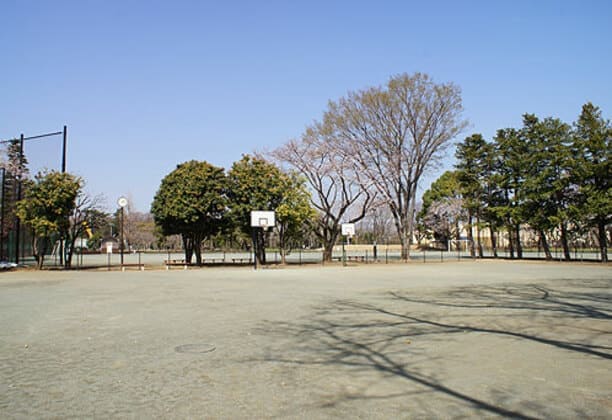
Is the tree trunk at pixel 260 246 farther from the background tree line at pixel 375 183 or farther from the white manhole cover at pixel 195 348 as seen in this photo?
the white manhole cover at pixel 195 348

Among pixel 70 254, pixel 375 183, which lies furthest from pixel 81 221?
pixel 375 183

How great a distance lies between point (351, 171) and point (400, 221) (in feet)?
17.6

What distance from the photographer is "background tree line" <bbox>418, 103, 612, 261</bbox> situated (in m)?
30.0

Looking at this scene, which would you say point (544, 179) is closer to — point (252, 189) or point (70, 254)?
point (252, 189)

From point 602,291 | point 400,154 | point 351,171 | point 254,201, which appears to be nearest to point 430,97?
point 400,154

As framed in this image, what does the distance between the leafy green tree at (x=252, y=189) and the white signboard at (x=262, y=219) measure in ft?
3.51

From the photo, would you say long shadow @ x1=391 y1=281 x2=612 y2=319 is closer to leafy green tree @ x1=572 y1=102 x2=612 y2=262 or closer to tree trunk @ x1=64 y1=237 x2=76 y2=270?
leafy green tree @ x1=572 y1=102 x2=612 y2=262

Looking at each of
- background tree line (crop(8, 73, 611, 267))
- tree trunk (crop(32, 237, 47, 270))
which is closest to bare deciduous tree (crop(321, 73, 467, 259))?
background tree line (crop(8, 73, 611, 267))

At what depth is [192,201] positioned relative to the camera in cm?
2880

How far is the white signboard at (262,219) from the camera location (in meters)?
28.7

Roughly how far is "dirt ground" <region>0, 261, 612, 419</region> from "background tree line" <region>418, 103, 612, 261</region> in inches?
858

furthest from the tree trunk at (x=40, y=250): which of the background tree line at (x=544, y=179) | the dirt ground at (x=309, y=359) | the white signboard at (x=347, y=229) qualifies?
the background tree line at (x=544, y=179)

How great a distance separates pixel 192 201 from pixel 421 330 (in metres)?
22.8

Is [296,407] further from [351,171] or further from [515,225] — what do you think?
[515,225]
